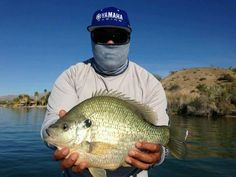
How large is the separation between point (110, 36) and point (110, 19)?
24 cm

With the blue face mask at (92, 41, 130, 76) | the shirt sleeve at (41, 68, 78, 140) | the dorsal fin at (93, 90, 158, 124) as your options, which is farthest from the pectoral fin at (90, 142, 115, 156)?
the blue face mask at (92, 41, 130, 76)

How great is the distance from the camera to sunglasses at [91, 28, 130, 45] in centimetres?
468

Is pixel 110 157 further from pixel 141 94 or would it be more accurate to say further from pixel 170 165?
pixel 170 165

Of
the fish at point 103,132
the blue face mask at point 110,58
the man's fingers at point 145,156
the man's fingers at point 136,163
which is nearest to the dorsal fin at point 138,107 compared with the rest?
the fish at point 103,132

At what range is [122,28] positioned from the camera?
4.64m

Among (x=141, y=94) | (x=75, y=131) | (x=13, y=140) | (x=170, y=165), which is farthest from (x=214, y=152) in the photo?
(x=75, y=131)

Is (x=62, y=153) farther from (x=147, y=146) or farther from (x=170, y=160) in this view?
(x=170, y=160)

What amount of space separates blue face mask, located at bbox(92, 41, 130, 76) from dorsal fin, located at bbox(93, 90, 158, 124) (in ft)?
2.08

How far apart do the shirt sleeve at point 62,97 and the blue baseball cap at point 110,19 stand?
707 mm

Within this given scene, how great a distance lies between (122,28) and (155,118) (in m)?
1.30

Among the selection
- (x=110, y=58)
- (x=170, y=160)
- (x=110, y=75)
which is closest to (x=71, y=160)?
(x=110, y=75)

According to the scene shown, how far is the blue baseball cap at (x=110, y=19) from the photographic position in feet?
15.0

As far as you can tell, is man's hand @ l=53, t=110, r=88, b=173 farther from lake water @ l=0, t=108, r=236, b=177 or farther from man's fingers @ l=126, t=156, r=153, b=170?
lake water @ l=0, t=108, r=236, b=177

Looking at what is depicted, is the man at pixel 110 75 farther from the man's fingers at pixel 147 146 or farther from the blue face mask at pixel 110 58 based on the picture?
the man's fingers at pixel 147 146
